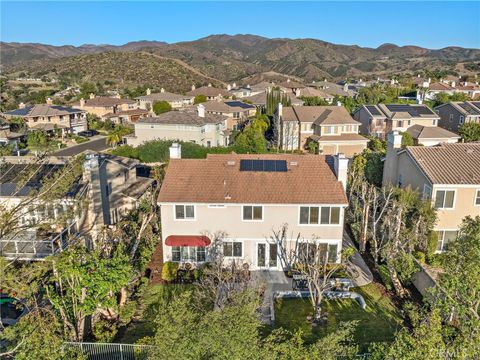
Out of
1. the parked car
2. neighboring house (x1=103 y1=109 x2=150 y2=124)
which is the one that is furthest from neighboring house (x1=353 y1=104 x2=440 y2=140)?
the parked car

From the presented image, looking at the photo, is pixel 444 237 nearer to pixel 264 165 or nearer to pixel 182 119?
pixel 264 165

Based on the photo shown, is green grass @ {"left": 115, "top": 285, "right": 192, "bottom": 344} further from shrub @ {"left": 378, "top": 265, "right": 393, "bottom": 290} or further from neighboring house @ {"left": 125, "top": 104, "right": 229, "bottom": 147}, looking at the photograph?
neighboring house @ {"left": 125, "top": 104, "right": 229, "bottom": 147}

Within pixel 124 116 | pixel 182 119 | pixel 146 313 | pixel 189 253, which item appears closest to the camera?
pixel 146 313

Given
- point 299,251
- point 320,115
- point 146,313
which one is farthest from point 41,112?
point 299,251

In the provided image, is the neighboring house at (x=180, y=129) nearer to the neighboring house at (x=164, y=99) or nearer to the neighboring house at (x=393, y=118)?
the neighboring house at (x=393, y=118)

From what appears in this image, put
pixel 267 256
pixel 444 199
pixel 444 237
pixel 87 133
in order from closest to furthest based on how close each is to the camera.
Result: pixel 267 256, pixel 444 199, pixel 444 237, pixel 87 133

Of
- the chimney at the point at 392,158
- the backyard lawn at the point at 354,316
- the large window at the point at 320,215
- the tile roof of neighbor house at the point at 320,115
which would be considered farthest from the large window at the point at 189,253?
the tile roof of neighbor house at the point at 320,115

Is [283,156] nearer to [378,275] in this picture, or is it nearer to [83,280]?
[378,275]
